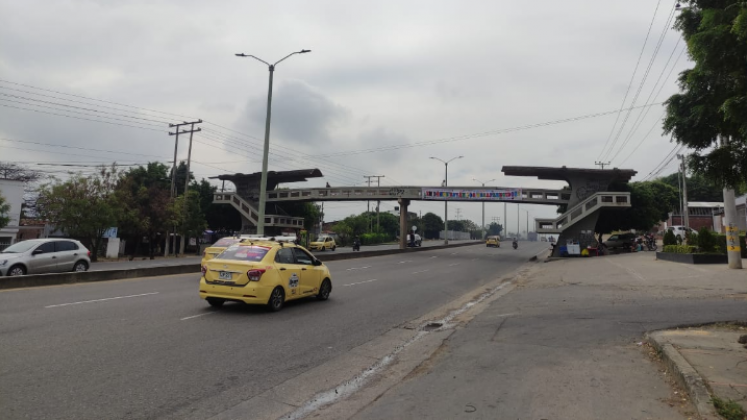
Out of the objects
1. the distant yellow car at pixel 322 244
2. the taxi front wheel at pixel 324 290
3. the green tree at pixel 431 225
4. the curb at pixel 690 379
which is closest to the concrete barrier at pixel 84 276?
the taxi front wheel at pixel 324 290

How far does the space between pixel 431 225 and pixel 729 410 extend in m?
133

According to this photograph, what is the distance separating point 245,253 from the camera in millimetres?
10109

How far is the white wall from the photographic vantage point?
39406 mm

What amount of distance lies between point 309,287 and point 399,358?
494 centimetres

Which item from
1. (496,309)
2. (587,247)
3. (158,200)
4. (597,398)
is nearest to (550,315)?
(496,309)

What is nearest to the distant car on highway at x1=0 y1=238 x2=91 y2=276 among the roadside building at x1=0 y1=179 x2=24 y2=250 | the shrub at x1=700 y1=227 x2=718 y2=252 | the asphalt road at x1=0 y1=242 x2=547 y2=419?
the asphalt road at x1=0 y1=242 x2=547 y2=419

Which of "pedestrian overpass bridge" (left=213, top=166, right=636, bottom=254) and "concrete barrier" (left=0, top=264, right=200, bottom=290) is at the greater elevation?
"pedestrian overpass bridge" (left=213, top=166, right=636, bottom=254)

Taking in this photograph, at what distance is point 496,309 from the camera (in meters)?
11.4

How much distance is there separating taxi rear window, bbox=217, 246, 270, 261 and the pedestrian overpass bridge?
33784mm

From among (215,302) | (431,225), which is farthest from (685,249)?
(431,225)

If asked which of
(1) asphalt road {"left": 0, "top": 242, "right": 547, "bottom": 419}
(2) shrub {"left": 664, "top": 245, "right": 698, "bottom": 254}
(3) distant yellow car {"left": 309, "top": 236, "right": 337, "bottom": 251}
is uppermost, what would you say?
(2) shrub {"left": 664, "top": 245, "right": 698, "bottom": 254}

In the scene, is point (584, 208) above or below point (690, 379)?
above

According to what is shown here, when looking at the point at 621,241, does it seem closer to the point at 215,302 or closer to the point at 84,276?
the point at 215,302

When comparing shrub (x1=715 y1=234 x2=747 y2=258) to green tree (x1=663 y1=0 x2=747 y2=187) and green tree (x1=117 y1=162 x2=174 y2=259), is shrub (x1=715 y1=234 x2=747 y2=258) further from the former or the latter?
green tree (x1=117 y1=162 x2=174 y2=259)
